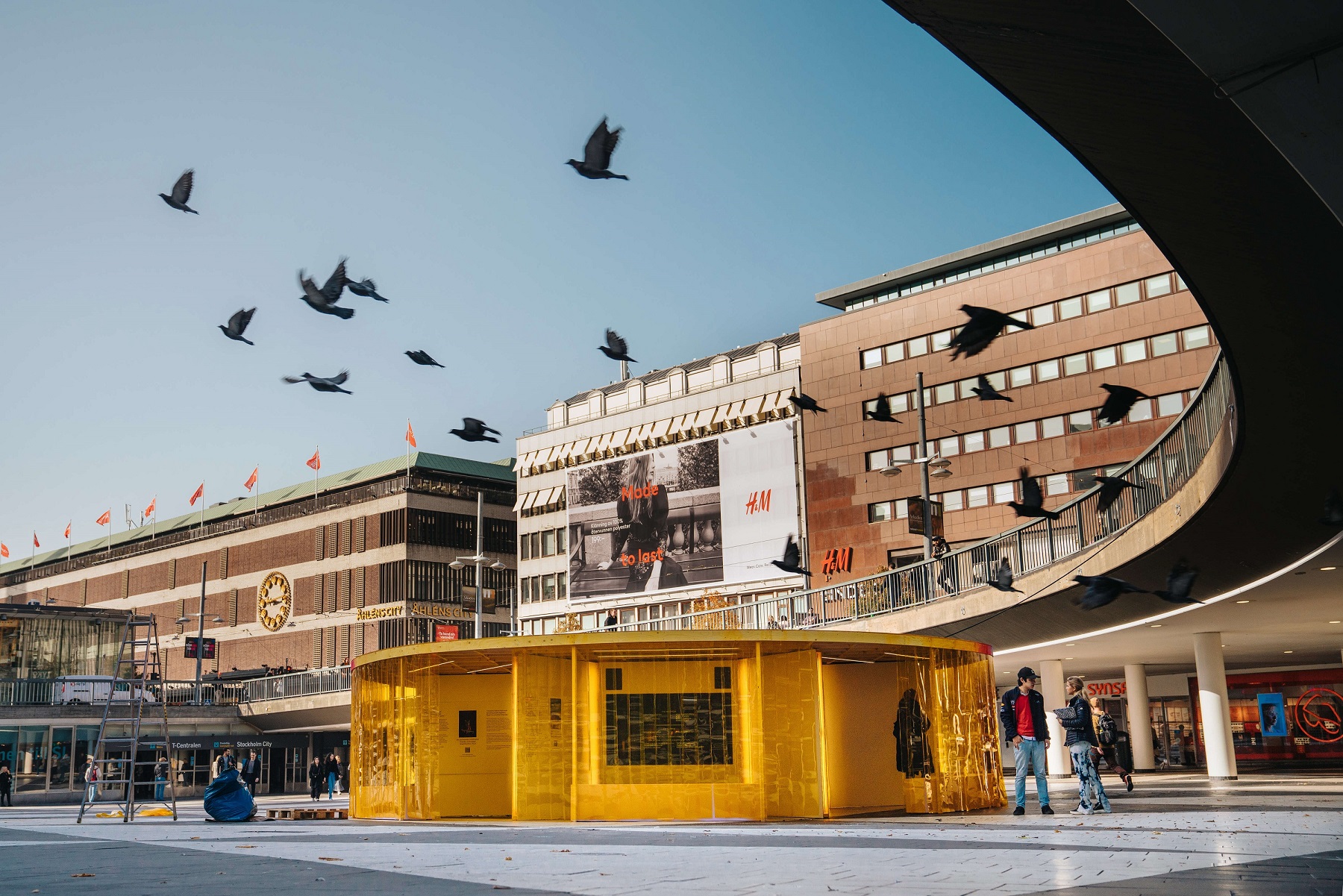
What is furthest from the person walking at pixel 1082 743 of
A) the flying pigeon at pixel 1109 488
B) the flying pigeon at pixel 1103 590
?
the flying pigeon at pixel 1103 590

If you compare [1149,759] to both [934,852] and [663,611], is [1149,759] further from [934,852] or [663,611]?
[934,852]

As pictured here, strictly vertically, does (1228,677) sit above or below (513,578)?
below

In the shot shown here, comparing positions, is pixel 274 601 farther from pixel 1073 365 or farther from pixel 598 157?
pixel 598 157

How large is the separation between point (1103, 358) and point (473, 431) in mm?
39472

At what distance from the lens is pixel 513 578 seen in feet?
267

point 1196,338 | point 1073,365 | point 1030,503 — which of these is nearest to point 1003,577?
point 1030,503

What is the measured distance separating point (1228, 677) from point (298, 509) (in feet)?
182

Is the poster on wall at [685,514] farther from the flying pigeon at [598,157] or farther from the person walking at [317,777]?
the flying pigeon at [598,157]

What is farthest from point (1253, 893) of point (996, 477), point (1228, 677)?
point (996, 477)

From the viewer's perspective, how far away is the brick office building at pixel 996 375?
51.2 metres

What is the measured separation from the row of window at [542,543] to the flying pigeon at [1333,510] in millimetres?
63254

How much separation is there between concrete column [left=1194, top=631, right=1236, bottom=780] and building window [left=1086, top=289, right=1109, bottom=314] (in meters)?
21.9

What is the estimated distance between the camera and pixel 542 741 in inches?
722

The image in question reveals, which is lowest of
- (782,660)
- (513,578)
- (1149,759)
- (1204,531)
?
(1149,759)
